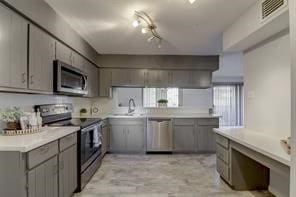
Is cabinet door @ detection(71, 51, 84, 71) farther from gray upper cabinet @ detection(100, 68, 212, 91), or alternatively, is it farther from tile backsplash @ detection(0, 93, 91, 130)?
gray upper cabinet @ detection(100, 68, 212, 91)

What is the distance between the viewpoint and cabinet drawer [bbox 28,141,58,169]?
195 centimetres

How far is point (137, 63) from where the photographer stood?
5.96 metres

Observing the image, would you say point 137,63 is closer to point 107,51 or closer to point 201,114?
point 107,51

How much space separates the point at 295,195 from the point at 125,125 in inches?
183

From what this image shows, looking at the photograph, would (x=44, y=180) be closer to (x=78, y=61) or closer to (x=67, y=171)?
(x=67, y=171)

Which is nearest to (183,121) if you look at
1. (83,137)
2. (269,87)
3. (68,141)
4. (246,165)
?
(246,165)

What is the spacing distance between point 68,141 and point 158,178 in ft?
5.77

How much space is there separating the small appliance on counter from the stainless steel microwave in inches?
15.2

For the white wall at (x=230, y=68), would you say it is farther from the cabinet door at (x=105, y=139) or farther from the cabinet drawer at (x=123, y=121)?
the cabinet door at (x=105, y=139)

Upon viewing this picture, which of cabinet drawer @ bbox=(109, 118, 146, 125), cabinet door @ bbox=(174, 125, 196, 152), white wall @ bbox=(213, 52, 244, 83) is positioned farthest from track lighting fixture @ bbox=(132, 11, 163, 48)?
cabinet door @ bbox=(174, 125, 196, 152)

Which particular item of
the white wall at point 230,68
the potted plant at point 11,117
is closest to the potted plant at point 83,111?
the potted plant at point 11,117

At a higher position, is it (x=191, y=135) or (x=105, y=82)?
(x=105, y=82)

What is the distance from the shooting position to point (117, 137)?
19.2 ft

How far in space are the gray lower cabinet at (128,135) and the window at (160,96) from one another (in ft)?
2.97
